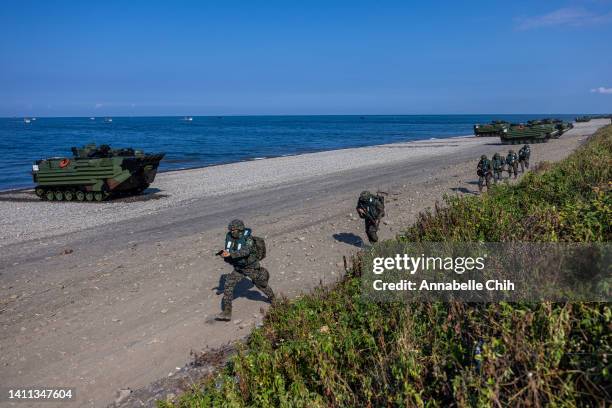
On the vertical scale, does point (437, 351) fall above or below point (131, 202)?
above

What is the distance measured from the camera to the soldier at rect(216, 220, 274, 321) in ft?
24.6

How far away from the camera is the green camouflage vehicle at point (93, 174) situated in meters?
21.2

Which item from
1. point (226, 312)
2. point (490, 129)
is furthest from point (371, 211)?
point (490, 129)

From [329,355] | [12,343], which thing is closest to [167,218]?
[12,343]

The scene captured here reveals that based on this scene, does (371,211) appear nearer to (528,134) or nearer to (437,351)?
(437,351)

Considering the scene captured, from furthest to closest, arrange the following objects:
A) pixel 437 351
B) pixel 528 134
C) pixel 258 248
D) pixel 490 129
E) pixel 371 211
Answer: pixel 490 129 < pixel 528 134 < pixel 371 211 < pixel 258 248 < pixel 437 351

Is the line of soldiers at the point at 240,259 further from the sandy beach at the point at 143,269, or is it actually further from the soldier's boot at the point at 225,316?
the sandy beach at the point at 143,269

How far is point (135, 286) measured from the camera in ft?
31.2

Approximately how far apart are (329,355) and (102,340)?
4268 mm

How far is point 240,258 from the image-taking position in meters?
7.60

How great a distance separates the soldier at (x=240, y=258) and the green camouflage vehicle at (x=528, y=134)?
42761 millimetres

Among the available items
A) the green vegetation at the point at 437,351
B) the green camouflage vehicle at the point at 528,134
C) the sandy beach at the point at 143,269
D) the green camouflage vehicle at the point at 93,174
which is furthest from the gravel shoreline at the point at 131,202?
the green camouflage vehicle at the point at 528,134

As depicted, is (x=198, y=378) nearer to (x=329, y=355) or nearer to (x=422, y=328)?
(x=329, y=355)

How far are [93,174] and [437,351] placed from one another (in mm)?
20452
